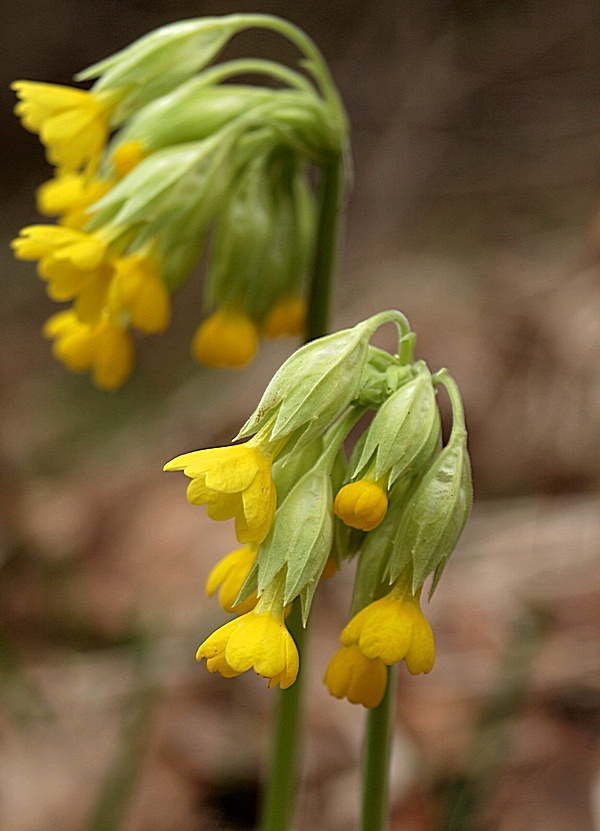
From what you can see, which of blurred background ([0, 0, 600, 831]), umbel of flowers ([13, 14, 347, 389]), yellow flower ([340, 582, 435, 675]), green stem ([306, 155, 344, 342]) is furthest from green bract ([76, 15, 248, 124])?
blurred background ([0, 0, 600, 831])

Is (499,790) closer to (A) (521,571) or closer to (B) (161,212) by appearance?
(A) (521,571)

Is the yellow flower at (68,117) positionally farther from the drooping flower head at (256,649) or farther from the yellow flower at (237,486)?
the drooping flower head at (256,649)

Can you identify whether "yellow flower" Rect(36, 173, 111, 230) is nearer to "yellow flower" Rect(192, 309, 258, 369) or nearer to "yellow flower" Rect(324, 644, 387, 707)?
"yellow flower" Rect(192, 309, 258, 369)

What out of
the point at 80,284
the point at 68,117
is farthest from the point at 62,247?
the point at 68,117

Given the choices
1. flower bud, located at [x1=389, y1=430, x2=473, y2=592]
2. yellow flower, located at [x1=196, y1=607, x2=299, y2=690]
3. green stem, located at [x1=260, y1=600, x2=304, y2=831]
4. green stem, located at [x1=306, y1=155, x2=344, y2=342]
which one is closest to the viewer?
yellow flower, located at [x1=196, y1=607, x2=299, y2=690]

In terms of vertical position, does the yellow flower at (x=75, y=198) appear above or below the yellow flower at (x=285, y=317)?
above

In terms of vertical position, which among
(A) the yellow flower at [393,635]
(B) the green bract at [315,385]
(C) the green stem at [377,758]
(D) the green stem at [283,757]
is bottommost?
(D) the green stem at [283,757]

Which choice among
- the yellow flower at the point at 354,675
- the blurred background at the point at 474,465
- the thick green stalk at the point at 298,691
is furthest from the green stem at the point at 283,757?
the yellow flower at the point at 354,675
